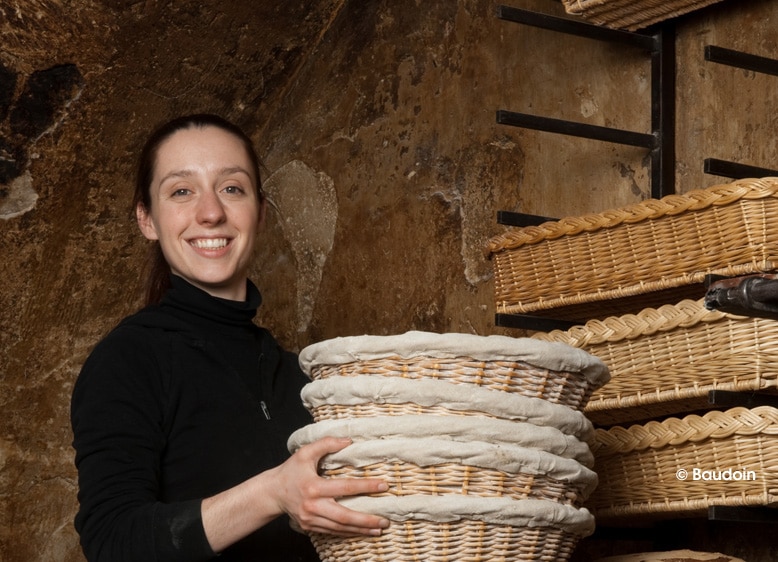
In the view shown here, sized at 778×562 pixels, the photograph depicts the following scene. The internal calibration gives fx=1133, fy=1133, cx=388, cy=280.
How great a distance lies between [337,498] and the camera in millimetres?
1229

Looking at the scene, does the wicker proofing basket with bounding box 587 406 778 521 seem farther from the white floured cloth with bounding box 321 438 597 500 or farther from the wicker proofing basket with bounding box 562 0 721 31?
the wicker proofing basket with bounding box 562 0 721 31

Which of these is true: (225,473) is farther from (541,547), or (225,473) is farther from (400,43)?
(400,43)

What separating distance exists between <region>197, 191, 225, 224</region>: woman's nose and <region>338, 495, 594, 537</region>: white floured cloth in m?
0.55

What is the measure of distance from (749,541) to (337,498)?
107 cm

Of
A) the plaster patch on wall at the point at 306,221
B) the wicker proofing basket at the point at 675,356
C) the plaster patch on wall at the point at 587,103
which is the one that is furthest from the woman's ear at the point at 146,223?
the plaster patch on wall at the point at 306,221

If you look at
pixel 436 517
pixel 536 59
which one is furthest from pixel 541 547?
pixel 536 59

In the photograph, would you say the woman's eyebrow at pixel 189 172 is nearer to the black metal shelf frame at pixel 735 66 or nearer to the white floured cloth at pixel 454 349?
the white floured cloth at pixel 454 349

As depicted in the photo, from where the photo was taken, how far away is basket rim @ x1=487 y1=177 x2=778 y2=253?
156 centimetres

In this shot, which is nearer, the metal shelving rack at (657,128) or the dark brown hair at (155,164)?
the metal shelving rack at (657,128)

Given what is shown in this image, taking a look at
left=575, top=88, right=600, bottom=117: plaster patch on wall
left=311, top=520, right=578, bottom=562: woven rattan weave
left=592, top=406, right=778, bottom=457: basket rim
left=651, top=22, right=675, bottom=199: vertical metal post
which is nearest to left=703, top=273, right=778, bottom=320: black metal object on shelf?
left=311, top=520, right=578, bottom=562: woven rattan weave

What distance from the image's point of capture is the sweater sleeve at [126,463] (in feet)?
4.30

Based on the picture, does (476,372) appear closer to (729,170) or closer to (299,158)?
(729,170)

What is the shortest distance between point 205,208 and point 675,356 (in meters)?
0.71

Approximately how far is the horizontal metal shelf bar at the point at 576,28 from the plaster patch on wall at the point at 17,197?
54.3 inches
